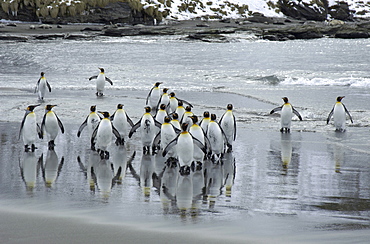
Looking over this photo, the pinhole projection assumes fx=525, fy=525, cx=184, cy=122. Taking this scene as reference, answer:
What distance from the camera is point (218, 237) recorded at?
4.33 meters

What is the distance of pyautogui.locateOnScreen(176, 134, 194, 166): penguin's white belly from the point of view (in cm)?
643

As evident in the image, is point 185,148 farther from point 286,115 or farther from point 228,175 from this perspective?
point 286,115

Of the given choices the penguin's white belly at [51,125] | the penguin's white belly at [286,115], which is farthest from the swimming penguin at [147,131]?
the penguin's white belly at [286,115]

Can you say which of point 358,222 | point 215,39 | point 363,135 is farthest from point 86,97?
point 215,39

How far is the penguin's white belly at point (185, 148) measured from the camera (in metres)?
6.43

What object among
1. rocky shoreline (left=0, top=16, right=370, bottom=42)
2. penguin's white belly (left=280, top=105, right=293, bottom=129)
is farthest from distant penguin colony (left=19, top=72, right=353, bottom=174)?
rocky shoreline (left=0, top=16, right=370, bottom=42)

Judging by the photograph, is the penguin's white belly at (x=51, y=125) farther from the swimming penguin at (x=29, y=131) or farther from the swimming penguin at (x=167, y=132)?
the swimming penguin at (x=167, y=132)

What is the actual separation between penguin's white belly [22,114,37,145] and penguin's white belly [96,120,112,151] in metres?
1.03

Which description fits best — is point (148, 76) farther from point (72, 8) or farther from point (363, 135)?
point (72, 8)

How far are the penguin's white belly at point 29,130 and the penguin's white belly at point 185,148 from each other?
2457 mm

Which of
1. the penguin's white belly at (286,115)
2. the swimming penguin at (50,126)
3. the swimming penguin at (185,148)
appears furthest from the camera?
the penguin's white belly at (286,115)

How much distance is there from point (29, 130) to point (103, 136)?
46.1 inches

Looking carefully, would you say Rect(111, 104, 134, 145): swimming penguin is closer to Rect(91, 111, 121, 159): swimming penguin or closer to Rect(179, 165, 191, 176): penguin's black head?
Rect(91, 111, 121, 159): swimming penguin

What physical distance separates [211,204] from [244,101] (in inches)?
358
